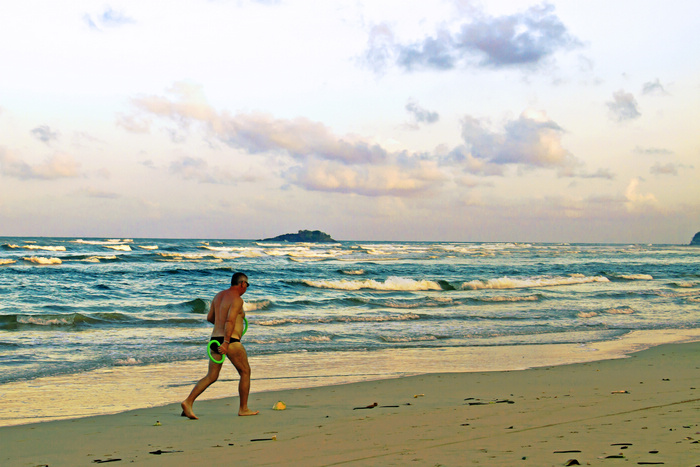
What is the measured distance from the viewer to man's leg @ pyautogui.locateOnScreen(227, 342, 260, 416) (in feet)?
19.7

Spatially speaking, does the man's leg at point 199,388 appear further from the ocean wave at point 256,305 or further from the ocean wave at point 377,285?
the ocean wave at point 377,285

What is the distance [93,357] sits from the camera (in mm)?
10117

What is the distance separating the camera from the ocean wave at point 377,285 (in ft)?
93.5

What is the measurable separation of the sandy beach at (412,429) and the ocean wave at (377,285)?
67.6 ft

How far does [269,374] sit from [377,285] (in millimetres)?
20613

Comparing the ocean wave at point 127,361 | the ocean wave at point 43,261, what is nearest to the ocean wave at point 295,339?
the ocean wave at point 127,361

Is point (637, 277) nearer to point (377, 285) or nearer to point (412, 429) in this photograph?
point (377, 285)

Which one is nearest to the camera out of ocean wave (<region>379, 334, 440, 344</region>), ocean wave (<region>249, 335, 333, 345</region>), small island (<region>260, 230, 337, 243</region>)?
ocean wave (<region>249, 335, 333, 345</region>)

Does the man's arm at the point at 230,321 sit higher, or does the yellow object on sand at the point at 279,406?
the man's arm at the point at 230,321

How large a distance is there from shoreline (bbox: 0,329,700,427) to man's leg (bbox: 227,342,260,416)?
47.0 inches

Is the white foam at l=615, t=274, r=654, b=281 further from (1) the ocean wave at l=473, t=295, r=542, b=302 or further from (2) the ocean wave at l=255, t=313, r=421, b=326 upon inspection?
(2) the ocean wave at l=255, t=313, r=421, b=326

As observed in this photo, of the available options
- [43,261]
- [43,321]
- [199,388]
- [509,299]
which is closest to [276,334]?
[43,321]

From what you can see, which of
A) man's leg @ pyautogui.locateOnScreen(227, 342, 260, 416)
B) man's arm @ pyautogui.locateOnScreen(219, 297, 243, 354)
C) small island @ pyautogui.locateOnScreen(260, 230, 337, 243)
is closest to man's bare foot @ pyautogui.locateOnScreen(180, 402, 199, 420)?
man's leg @ pyautogui.locateOnScreen(227, 342, 260, 416)

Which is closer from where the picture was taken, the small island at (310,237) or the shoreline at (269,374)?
the shoreline at (269,374)
